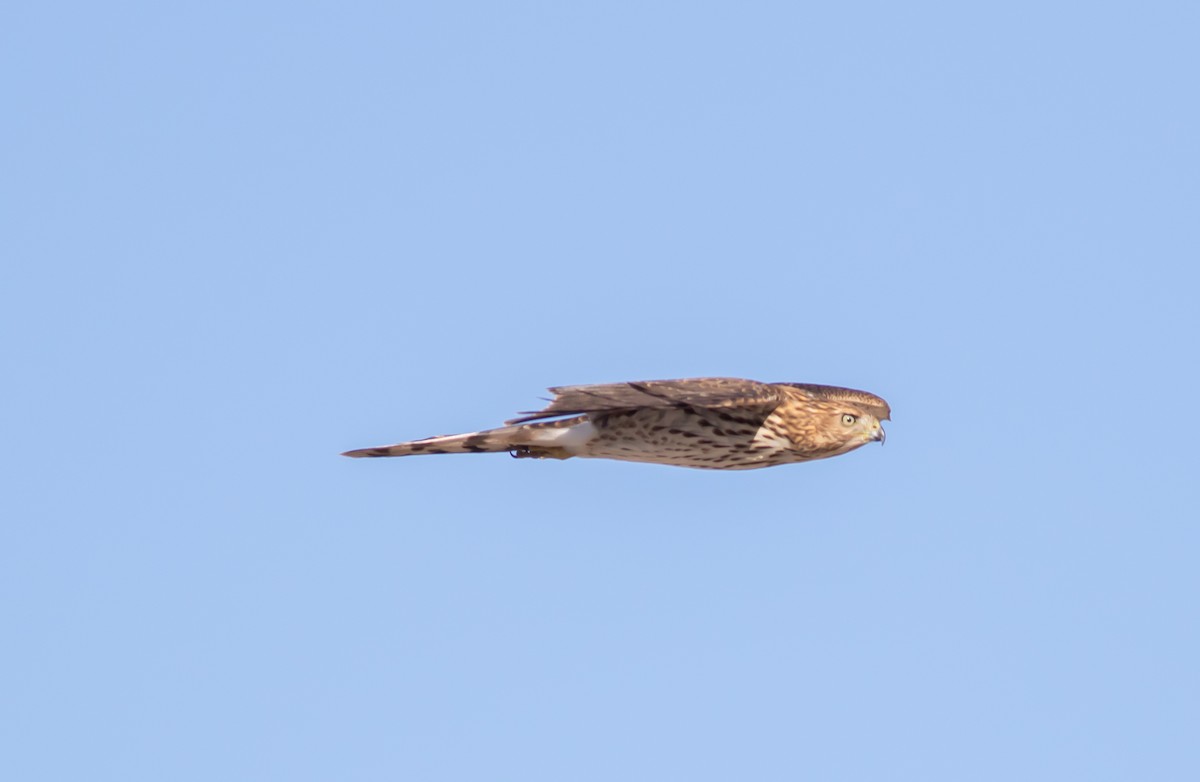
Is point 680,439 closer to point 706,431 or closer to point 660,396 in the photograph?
point 706,431

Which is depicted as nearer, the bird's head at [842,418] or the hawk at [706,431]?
the hawk at [706,431]

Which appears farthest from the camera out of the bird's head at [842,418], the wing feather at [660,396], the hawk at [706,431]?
the bird's head at [842,418]

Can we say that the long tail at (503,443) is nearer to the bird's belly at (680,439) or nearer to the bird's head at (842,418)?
the bird's belly at (680,439)

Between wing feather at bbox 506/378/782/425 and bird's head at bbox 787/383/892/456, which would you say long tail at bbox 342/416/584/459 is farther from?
bird's head at bbox 787/383/892/456

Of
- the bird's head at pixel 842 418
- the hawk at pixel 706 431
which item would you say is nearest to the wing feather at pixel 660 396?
the hawk at pixel 706 431

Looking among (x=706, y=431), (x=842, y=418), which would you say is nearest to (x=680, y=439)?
(x=706, y=431)

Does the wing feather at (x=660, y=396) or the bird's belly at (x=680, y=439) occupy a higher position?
the wing feather at (x=660, y=396)

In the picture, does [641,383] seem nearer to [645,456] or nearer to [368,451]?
[645,456]

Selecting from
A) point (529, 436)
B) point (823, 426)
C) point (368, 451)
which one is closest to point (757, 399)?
point (823, 426)
